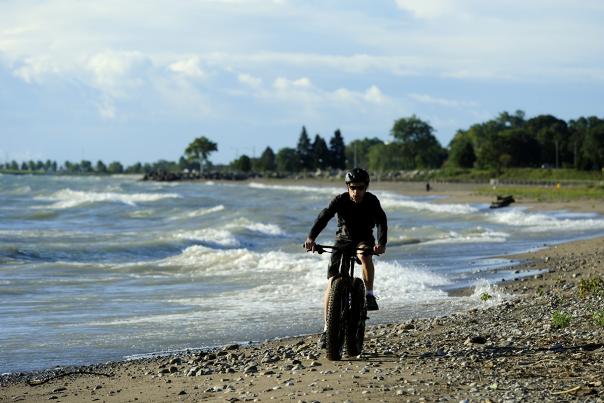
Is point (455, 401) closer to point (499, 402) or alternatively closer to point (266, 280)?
point (499, 402)

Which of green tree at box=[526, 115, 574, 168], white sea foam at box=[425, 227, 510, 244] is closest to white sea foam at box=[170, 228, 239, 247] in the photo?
white sea foam at box=[425, 227, 510, 244]

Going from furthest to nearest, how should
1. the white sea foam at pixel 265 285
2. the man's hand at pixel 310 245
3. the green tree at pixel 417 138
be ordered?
the green tree at pixel 417 138 < the white sea foam at pixel 265 285 < the man's hand at pixel 310 245

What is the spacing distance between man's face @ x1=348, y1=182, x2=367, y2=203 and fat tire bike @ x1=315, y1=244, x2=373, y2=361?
0.50m

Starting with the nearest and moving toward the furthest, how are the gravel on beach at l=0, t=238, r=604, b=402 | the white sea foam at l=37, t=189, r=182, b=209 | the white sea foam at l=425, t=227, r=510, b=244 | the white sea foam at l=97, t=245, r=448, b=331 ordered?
the gravel on beach at l=0, t=238, r=604, b=402
the white sea foam at l=97, t=245, r=448, b=331
the white sea foam at l=425, t=227, r=510, b=244
the white sea foam at l=37, t=189, r=182, b=209

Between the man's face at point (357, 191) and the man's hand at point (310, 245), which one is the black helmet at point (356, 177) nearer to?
A: the man's face at point (357, 191)

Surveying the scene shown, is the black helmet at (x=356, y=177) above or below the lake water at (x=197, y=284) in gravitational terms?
above

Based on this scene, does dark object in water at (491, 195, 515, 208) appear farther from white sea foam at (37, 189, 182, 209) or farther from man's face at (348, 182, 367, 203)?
man's face at (348, 182, 367, 203)

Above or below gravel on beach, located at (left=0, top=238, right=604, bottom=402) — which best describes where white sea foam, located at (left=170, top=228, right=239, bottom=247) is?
below

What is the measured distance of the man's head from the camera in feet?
30.1

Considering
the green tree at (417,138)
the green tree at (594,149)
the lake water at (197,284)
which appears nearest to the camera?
the lake water at (197,284)

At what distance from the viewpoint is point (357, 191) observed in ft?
30.3

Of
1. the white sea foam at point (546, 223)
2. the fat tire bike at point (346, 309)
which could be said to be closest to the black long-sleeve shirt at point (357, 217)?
the fat tire bike at point (346, 309)

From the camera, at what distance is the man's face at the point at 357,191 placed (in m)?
9.20

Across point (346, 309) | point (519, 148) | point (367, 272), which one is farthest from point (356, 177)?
point (519, 148)
